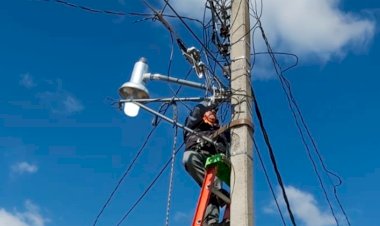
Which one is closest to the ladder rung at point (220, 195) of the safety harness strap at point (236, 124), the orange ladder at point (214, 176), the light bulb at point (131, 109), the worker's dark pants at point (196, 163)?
the orange ladder at point (214, 176)

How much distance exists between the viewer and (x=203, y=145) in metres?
5.48

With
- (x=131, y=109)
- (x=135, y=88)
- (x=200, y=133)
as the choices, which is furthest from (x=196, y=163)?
(x=135, y=88)

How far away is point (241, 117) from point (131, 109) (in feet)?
3.49

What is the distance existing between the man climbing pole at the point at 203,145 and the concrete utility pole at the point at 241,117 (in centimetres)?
34

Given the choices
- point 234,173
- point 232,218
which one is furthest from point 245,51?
point 232,218

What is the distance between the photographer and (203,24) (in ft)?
22.0

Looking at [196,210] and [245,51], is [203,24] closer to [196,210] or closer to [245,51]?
[245,51]

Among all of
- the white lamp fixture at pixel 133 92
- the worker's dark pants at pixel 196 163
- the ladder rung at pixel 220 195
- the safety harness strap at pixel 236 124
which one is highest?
the white lamp fixture at pixel 133 92

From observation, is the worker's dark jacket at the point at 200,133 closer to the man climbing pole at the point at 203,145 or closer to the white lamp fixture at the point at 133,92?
the man climbing pole at the point at 203,145

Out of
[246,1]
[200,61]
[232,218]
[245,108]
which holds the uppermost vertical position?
[246,1]

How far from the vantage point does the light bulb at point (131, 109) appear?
5.15 metres

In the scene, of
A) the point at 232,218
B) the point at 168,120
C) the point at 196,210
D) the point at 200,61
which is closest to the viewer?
the point at 232,218

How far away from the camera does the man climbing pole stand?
16.9 ft

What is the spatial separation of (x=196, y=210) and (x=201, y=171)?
0.56 meters
